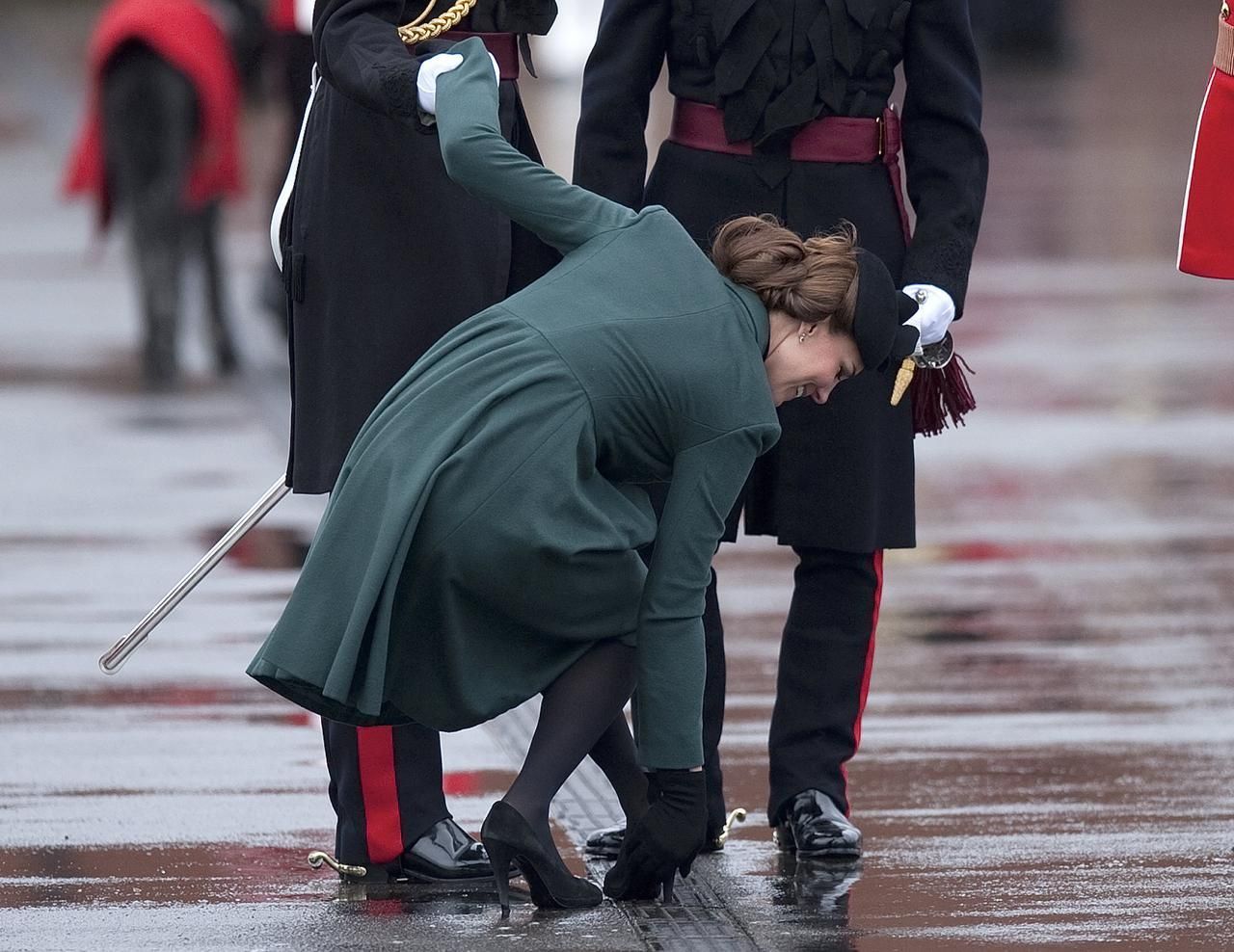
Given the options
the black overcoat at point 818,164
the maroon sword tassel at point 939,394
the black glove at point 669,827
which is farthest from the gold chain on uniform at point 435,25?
the black glove at point 669,827

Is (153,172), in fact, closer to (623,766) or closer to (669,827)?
(623,766)

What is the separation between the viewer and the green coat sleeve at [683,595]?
12.2ft

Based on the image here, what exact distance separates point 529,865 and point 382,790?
374 mm

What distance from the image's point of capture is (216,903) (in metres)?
4.04

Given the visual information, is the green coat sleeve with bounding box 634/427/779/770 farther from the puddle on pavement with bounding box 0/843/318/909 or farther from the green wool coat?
the puddle on pavement with bounding box 0/843/318/909

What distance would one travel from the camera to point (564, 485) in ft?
12.3

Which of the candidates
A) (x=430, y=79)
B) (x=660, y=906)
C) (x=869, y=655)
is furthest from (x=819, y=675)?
(x=430, y=79)

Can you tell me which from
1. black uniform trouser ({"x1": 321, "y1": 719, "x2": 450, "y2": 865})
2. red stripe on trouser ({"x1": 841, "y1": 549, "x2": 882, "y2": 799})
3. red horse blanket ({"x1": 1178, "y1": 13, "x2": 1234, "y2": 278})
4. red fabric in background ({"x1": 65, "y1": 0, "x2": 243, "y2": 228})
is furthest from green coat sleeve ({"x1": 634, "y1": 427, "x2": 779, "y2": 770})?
red fabric in background ({"x1": 65, "y1": 0, "x2": 243, "y2": 228})

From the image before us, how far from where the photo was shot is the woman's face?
385cm

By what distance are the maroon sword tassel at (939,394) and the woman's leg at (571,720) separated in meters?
0.80

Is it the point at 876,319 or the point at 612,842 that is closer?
the point at 876,319

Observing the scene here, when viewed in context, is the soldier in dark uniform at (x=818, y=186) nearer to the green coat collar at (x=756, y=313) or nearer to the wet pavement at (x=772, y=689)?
the wet pavement at (x=772, y=689)

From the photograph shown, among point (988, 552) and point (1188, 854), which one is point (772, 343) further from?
point (988, 552)

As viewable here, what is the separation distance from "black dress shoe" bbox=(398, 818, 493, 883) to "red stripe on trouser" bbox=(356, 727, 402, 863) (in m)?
0.04
